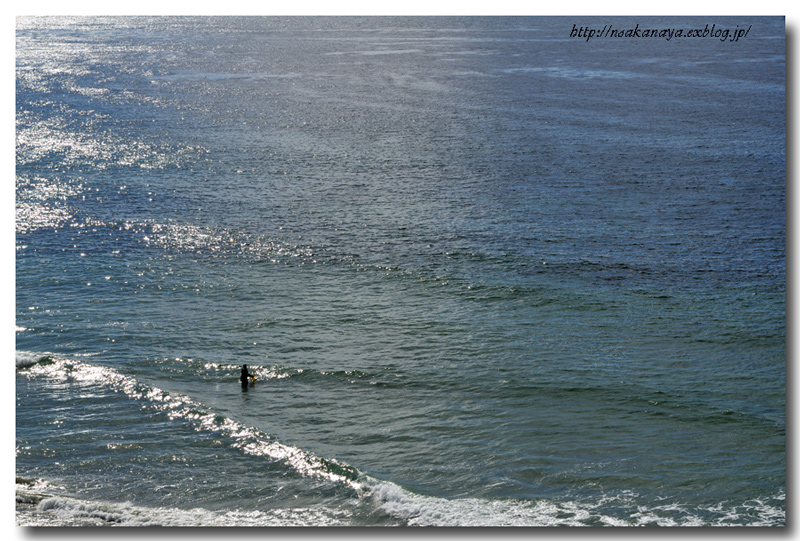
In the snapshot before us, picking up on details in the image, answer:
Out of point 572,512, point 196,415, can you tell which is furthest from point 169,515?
point 572,512

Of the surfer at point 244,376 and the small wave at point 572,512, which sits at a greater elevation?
the surfer at point 244,376

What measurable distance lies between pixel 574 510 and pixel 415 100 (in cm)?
4457

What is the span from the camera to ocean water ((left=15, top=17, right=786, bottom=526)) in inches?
924

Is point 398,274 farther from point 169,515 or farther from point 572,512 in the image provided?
point 169,515

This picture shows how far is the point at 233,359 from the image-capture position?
3167 centimetres

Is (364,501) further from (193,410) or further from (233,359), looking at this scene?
(233,359)

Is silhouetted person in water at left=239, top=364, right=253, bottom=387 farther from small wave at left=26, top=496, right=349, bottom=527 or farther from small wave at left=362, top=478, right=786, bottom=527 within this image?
small wave at left=362, top=478, right=786, bottom=527

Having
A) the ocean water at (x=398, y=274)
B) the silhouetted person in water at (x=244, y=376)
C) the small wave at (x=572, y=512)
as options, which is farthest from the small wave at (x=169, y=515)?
the silhouetted person in water at (x=244, y=376)

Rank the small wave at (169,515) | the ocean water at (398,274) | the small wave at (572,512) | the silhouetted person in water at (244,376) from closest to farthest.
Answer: the small wave at (169,515), the small wave at (572,512), the ocean water at (398,274), the silhouetted person in water at (244,376)

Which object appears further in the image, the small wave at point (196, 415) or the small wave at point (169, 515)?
the small wave at point (196, 415)

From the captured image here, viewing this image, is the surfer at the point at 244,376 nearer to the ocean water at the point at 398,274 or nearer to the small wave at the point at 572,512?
the ocean water at the point at 398,274

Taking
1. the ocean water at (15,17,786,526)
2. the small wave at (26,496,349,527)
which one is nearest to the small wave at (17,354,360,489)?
the ocean water at (15,17,786,526)

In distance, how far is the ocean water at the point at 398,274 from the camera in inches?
924

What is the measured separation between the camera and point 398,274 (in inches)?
1538
